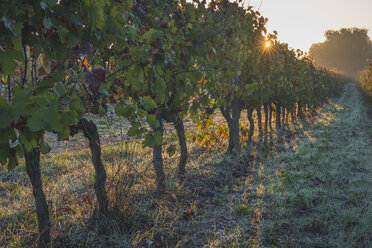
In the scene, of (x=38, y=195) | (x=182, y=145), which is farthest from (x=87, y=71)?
(x=182, y=145)

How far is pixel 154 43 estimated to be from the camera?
251 centimetres

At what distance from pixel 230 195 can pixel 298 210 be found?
53.8 inches

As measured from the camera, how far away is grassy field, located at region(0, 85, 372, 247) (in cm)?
368

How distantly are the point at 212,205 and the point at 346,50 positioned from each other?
111960 millimetres

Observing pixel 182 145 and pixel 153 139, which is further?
pixel 182 145

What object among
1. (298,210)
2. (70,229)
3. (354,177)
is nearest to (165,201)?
(70,229)

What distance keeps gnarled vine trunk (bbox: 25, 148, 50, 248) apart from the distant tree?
10379 centimetres

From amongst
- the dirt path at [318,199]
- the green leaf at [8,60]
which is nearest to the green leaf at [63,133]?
the green leaf at [8,60]

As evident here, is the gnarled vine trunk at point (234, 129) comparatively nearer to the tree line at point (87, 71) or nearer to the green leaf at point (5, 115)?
the tree line at point (87, 71)

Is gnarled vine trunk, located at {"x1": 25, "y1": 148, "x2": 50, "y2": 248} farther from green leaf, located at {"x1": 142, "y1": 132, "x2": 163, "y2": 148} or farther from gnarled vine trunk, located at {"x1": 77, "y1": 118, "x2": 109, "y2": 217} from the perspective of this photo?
green leaf, located at {"x1": 142, "y1": 132, "x2": 163, "y2": 148}

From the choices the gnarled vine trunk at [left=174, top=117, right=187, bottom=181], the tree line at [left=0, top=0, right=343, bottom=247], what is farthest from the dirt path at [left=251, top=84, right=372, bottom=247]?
the tree line at [left=0, top=0, right=343, bottom=247]

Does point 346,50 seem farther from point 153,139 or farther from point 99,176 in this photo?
point 153,139

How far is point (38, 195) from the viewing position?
2.89 meters

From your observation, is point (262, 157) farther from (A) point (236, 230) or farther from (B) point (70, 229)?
(B) point (70, 229)
